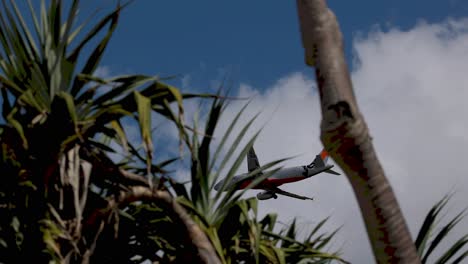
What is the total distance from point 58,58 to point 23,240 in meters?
1.42

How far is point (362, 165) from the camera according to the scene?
11.7ft

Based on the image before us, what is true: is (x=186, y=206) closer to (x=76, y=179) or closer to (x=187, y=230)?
(x=187, y=230)

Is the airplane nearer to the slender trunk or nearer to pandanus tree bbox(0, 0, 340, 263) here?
Result: pandanus tree bbox(0, 0, 340, 263)

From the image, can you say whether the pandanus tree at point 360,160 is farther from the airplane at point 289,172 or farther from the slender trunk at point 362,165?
the airplane at point 289,172

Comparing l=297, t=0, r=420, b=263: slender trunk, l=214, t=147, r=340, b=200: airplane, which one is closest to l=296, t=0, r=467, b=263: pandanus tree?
l=297, t=0, r=420, b=263: slender trunk

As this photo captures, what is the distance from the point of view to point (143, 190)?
16.0ft

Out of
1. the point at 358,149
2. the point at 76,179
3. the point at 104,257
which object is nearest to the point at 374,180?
the point at 358,149

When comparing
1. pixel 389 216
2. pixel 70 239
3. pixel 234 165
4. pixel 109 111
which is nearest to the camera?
pixel 389 216

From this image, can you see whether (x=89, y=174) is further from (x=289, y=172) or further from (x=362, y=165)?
(x=289, y=172)

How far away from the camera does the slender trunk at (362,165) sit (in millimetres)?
3516

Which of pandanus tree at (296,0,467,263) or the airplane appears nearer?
pandanus tree at (296,0,467,263)

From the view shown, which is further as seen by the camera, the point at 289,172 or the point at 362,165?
the point at 289,172

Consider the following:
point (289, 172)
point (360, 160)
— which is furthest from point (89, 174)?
point (289, 172)

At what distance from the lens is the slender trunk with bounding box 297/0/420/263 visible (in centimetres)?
352
